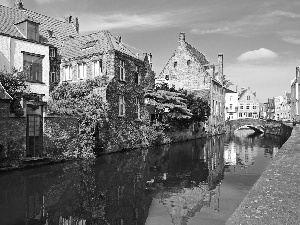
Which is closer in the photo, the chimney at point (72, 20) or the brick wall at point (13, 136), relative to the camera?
the brick wall at point (13, 136)

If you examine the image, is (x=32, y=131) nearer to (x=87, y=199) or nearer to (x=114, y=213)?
(x=87, y=199)

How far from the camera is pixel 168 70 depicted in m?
50.7

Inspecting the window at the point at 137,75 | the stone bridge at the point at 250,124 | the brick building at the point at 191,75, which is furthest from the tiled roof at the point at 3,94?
the stone bridge at the point at 250,124

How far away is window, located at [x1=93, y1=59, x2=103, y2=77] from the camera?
84.5 feet

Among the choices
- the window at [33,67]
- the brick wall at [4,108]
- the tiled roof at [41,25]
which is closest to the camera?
the brick wall at [4,108]

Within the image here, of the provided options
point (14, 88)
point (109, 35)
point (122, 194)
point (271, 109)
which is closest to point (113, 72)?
point (109, 35)

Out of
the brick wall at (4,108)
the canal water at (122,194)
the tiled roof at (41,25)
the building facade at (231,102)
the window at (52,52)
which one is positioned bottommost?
the canal water at (122,194)

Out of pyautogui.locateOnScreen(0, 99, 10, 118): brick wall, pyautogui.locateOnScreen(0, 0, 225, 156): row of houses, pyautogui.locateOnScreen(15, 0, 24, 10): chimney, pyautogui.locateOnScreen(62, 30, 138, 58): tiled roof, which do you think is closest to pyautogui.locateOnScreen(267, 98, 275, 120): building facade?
pyautogui.locateOnScreen(0, 0, 225, 156): row of houses

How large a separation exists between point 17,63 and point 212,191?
18.1 meters

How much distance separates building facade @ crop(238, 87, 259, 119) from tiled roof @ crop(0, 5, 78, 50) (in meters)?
59.9

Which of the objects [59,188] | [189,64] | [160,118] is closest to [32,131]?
[59,188]

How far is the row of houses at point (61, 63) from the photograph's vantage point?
2092 cm

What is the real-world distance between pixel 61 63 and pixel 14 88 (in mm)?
12699

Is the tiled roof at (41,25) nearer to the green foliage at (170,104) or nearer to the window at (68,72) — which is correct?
the window at (68,72)
